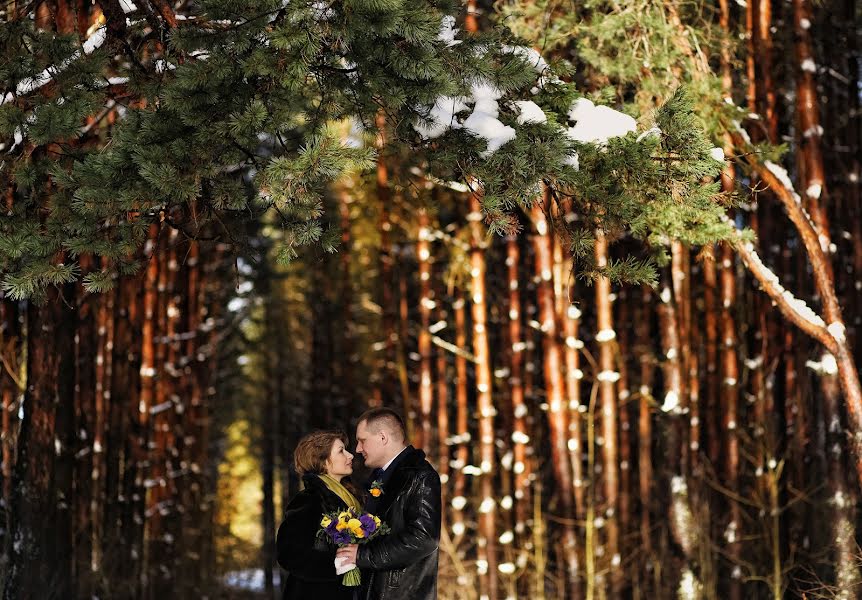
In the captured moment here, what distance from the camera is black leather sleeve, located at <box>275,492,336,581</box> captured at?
6070 mm

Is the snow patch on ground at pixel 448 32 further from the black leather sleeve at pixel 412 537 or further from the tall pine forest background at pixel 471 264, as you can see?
the black leather sleeve at pixel 412 537

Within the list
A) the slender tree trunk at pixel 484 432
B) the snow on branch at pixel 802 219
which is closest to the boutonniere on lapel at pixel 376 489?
the snow on branch at pixel 802 219

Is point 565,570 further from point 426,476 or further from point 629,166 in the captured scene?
point 426,476

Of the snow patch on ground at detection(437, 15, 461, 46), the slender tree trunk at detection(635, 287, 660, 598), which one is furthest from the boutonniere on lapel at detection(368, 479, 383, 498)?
the slender tree trunk at detection(635, 287, 660, 598)

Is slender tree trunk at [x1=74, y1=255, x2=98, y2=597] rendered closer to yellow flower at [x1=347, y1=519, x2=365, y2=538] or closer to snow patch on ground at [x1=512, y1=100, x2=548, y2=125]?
snow patch on ground at [x1=512, y1=100, x2=548, y2=125]

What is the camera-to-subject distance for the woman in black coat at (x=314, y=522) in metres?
6.08

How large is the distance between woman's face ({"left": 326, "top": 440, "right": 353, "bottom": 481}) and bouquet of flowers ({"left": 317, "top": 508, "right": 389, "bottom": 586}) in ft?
1.34

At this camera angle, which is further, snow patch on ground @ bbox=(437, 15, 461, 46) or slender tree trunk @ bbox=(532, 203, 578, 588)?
slender tree trunk @ bbox=(532, 203, 578, 588)

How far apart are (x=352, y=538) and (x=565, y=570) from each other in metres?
8.25

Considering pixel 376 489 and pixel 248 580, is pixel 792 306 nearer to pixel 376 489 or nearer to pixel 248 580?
pixel 376 489

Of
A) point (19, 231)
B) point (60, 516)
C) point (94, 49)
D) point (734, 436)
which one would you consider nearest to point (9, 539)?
point (60, 516)

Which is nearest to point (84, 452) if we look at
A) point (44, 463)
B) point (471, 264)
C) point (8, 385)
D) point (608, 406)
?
point (8, 385)

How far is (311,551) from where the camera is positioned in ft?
20.0

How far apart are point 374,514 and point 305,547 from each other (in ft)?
1.39
